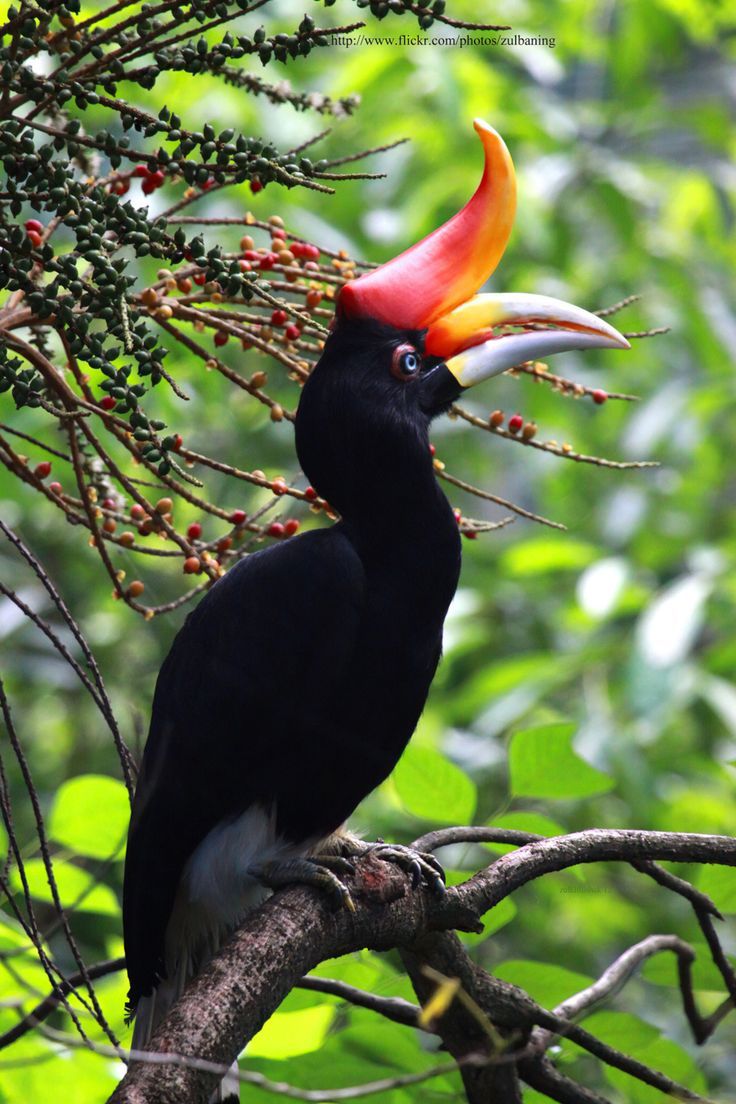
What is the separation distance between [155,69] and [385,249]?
2.65 metres

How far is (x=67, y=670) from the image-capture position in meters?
3.64

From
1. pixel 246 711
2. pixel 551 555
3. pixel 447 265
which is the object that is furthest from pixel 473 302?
pixel 551 555

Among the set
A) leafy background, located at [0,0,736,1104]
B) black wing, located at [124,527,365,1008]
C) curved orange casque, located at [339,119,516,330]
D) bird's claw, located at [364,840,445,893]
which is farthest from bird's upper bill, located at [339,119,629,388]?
leafy background, located at [0,0,736,1104]

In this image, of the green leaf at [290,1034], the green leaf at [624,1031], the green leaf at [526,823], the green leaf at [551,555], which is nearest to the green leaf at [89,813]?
the green leaf at [290,1034]

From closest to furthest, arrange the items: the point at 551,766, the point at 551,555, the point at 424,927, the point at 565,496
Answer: the point at 424,927
the point at 551,766
the point at 551,555
the point at 565,496

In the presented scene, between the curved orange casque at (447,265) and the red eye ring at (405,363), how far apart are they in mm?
33

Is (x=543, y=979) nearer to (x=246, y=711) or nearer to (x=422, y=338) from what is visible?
(x=246, y=711)

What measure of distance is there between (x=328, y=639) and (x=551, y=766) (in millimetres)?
324

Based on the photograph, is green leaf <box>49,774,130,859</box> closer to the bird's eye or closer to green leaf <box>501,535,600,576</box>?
the bird's eye

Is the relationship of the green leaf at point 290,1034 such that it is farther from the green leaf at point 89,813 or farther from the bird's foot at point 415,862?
the green leaf at point 89,813

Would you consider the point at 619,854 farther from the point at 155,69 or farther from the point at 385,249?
the point at 385,249

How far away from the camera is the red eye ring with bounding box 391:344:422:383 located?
5.72 feet

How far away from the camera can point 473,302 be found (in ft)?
5.81

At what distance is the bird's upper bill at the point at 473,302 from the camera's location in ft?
5.58
